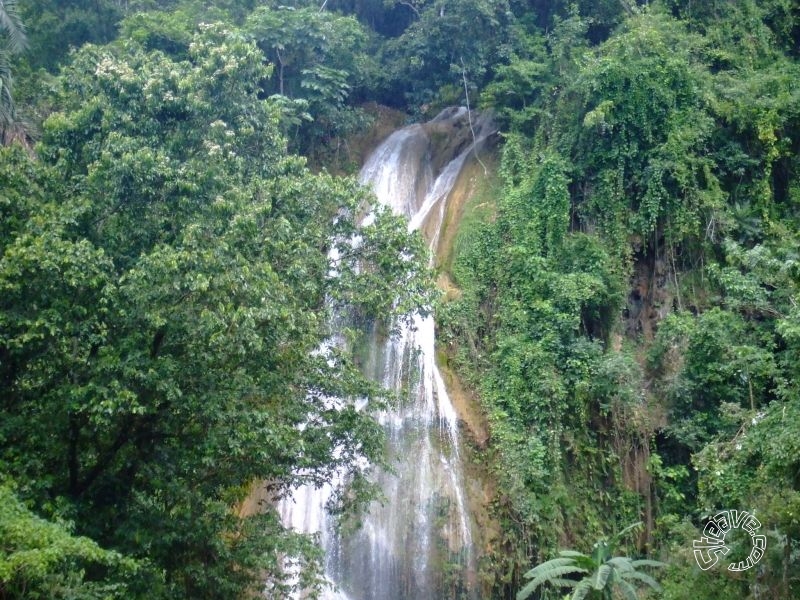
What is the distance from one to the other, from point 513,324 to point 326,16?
10537mm

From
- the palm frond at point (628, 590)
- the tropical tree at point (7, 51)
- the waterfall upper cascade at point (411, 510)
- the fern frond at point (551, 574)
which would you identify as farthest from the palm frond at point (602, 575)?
the tropical tree at point (7, 51)

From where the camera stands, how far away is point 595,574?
1238 centimetres

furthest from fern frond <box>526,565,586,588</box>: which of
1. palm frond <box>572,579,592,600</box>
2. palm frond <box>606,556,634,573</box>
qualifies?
palm frond <box>606,556,634,573</box>

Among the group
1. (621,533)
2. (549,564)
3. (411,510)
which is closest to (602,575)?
(549,564)

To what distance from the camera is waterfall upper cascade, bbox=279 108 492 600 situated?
546 inches

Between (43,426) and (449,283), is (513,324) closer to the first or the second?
(449,283)

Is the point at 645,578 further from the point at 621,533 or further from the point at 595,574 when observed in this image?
the point at 621,533

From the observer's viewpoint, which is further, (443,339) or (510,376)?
(443,339)

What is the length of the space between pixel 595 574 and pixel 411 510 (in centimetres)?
361

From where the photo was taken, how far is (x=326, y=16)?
21.8 meters

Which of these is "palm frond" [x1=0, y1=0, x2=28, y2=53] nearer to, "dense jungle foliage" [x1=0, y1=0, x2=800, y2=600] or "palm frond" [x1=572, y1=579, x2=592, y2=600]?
"dense jungle foliage" [x1=0, y1=0, x2=800, y2=600]

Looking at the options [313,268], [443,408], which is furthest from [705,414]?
[313,268]

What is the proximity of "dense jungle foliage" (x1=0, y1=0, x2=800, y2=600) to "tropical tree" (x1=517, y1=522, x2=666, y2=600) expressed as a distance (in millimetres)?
544

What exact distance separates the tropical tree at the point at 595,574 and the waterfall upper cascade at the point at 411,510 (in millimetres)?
1660
